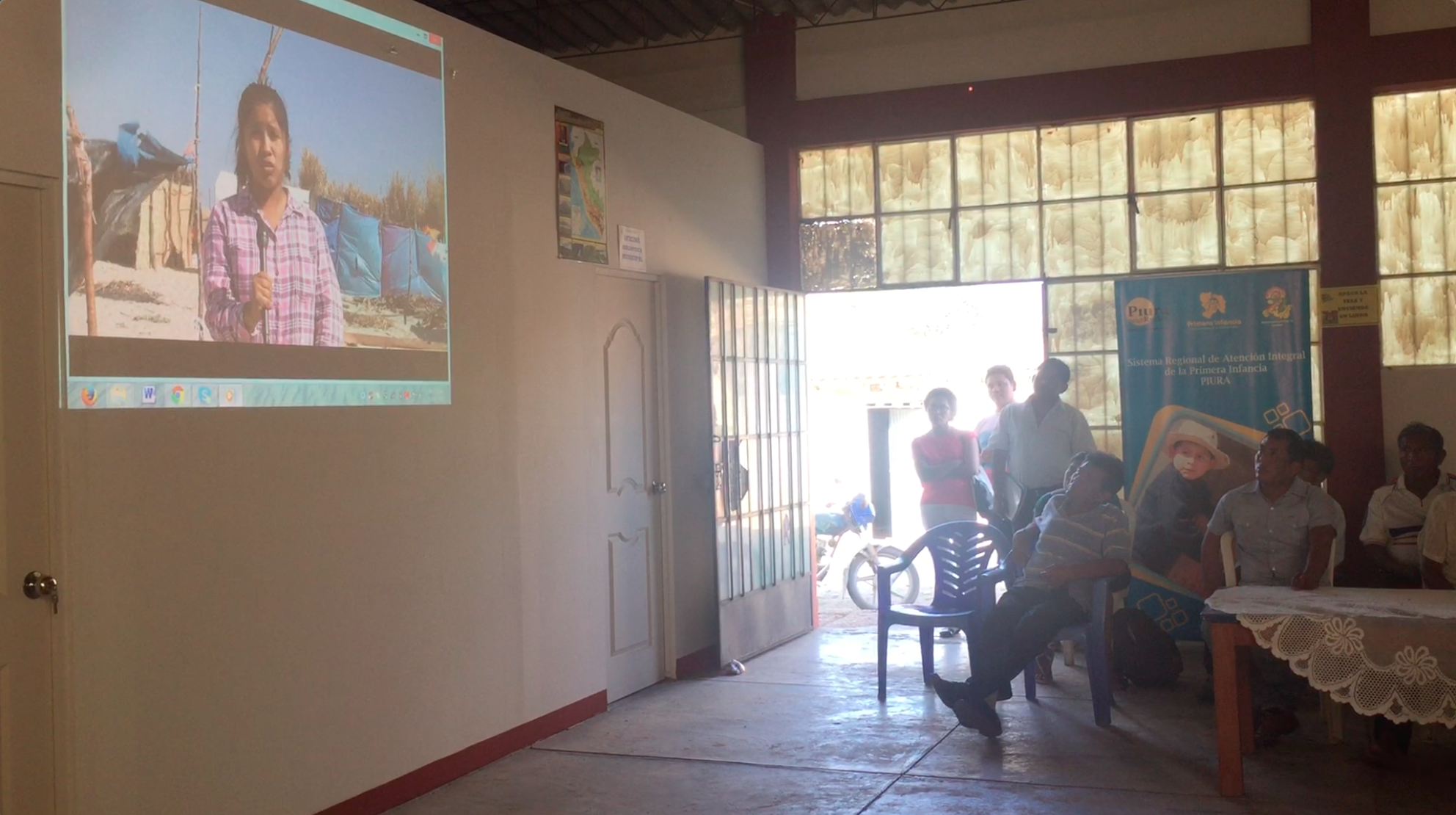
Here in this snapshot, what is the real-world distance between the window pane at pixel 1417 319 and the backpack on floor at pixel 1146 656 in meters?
2.26

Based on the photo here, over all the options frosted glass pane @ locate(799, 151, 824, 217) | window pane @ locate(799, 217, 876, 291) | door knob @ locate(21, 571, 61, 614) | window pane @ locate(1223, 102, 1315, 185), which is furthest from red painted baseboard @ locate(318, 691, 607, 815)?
window pane @ locate(1223, 102, 1315, 185)

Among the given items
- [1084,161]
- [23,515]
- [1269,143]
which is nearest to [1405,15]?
[1269,143]

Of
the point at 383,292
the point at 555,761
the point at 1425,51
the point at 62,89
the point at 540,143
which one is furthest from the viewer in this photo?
the point at 1425,51

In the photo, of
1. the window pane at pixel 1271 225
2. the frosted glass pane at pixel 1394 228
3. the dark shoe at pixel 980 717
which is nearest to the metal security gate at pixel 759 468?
the dark shoe at pixel 980 717

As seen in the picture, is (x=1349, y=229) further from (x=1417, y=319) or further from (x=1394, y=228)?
(x=1417, y=319)

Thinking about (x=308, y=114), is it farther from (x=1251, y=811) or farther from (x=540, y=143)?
(x=1251, y=811)

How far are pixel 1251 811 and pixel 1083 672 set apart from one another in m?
2.26

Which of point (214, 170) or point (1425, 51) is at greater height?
point (1425, 51)

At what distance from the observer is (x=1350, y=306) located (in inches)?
268

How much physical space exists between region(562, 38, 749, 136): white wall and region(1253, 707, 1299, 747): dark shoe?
4.84 meters

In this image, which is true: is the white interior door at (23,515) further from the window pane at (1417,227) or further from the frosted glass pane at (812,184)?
the window pane at (1417,227)

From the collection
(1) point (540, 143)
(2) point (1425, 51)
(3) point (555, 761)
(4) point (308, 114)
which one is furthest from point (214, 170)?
(2) point (1425, 51)

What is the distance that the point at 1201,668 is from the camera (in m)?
6.34

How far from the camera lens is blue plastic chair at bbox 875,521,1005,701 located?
5.73m
